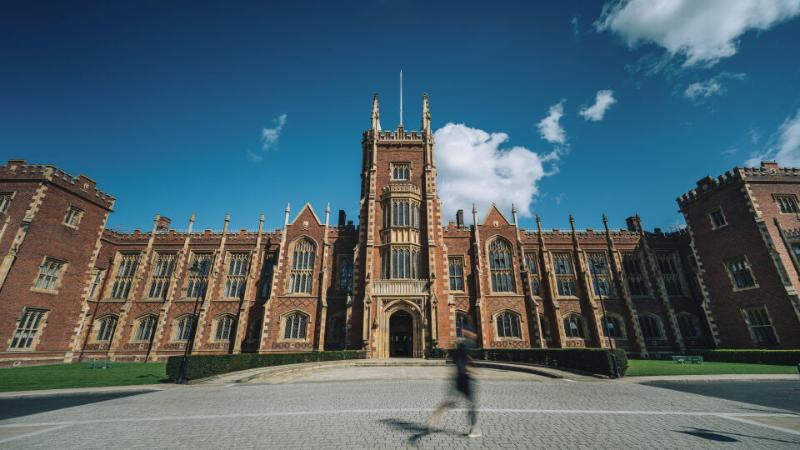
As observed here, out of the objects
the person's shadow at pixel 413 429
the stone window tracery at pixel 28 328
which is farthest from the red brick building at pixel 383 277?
the person's shadow at pixel 413 429

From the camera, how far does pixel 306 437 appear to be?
569 cm

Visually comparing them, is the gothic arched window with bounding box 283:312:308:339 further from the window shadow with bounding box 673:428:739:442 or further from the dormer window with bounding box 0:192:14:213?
the window shadow with bounding box 673:428:739:442

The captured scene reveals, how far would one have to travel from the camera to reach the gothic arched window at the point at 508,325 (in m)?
28.0

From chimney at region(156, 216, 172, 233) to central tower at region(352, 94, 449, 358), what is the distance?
74.3 feet

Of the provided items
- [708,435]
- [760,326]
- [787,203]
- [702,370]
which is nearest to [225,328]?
[708,435]

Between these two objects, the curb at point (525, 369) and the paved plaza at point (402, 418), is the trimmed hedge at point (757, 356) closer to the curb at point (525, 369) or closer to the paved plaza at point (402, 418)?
the paved plaza at point (402, 418)

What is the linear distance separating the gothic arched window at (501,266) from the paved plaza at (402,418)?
59.8 ft

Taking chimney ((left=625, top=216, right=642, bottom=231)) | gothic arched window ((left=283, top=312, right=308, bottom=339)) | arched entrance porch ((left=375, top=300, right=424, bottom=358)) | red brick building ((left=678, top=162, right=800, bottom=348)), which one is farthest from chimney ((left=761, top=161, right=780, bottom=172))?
gothic arched window ((left=283, top=312, right=308, bottom=339))

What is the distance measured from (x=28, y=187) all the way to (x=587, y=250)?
49030 mm

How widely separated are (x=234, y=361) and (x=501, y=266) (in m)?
23.9

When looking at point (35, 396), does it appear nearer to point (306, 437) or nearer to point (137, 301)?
point (306, 437)

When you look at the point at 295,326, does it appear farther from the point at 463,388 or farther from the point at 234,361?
the point at 463,388

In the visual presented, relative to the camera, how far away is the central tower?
81.6ft

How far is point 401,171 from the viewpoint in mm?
31250
